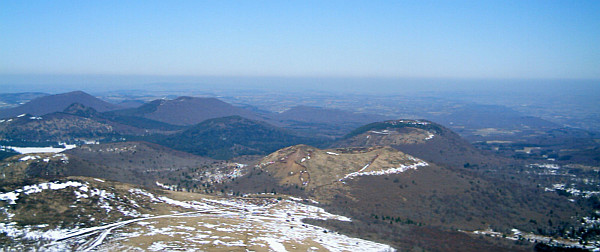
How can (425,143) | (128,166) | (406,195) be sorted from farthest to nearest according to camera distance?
(425,143) < (128,166) < (406,195)

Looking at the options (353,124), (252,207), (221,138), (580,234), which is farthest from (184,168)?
(353,124)

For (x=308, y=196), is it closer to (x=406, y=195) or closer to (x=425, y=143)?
(x=406, y=195)

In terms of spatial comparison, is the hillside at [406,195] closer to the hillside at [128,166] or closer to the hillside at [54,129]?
the hillside at [128,166]

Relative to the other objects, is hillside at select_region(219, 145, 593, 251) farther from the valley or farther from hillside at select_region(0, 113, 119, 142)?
hillside at select_region(0, 113, 119, 142)

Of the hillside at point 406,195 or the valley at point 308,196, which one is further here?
the hillside at point 406,195

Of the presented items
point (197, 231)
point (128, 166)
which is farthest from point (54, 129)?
point (197, 231)

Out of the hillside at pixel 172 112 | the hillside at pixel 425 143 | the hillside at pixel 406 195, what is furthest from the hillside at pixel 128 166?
the hillside at pixel 172 112

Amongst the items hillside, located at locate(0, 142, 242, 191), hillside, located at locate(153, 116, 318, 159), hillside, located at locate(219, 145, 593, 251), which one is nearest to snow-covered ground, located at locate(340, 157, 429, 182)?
hillside, located at locate(219, 145, 593, 251)
